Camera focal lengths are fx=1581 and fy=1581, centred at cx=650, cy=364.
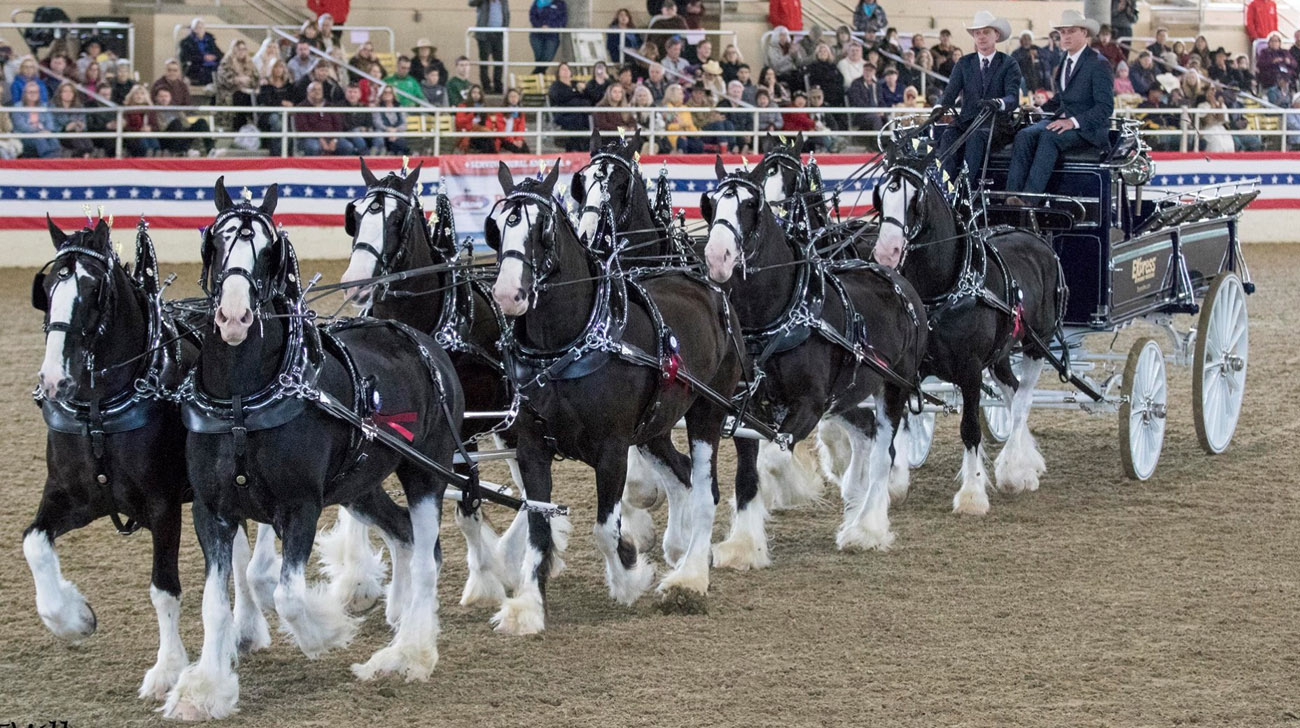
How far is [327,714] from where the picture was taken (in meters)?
5.06

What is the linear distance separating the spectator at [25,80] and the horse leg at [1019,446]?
1120cm

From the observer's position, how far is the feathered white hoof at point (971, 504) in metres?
8.16

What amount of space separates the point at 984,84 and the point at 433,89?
9819 mm

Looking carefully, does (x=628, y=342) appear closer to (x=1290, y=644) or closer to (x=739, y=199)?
(x=739, y=199)

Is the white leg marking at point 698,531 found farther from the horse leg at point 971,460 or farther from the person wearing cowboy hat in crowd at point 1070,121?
the person wearing cowboy hat in crowd at point 1070,121

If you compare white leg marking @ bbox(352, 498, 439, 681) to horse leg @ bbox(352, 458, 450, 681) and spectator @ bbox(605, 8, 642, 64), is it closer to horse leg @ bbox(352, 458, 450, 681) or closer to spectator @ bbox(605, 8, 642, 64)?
horse leg @ bbox(352, 458, 450, 681)

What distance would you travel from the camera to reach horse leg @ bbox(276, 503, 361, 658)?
490 cm

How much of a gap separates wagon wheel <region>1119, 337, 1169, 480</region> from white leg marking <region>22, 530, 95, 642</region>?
5.62 m

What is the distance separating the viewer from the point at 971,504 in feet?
26.8

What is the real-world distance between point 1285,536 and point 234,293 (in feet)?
17.3

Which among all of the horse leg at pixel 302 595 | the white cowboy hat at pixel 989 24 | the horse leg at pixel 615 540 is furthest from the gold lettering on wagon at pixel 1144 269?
the horse leg at pixel 302 595

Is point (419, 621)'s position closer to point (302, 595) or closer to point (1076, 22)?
point (302, 595)

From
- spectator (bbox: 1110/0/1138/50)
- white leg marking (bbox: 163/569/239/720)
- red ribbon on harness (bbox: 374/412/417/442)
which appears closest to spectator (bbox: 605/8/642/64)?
spectator (bbox: 1110/0/1138/50)

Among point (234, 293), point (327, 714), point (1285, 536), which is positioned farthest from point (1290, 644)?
point (234, 293)
